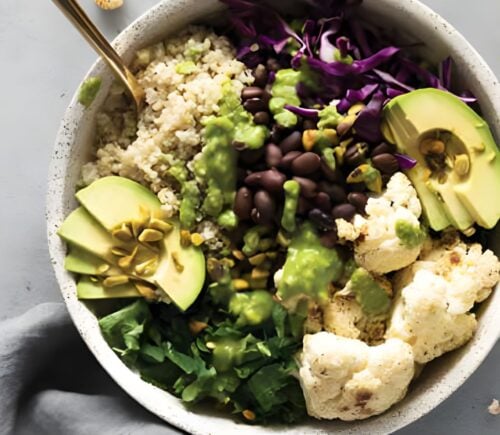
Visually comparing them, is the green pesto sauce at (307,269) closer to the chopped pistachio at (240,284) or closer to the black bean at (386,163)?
the chopped pistachio at (240,284)

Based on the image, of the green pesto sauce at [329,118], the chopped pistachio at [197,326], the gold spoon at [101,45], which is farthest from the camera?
the chopped pistachio at [197,326]

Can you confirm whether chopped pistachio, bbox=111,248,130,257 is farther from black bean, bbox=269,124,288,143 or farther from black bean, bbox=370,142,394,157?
black bean, bbox=370,142,394,157

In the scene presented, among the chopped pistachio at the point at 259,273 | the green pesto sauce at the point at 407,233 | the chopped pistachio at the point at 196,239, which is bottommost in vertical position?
the green pesto sauce at the point at 407,233

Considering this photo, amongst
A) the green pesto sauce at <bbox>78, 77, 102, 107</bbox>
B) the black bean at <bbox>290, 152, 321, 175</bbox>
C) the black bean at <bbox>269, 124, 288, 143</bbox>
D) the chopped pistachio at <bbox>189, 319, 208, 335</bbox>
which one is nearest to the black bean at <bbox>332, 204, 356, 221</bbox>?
the black bean at <bbox>290, 152, 321, 175</bbox>

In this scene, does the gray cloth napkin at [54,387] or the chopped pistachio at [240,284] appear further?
the gray cloth napkin at [54,387]

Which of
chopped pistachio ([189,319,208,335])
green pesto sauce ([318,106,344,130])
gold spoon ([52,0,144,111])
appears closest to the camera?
gold spoon ([52,0,144,111])

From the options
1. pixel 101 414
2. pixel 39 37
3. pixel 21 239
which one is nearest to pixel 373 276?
pixel 101 414

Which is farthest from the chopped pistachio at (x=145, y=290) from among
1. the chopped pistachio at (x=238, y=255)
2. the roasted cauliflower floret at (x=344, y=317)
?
the roasted cauliflower floret at (x=344, y=317)
